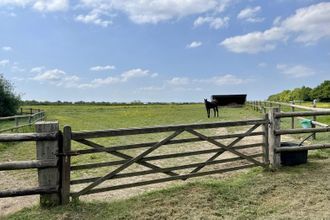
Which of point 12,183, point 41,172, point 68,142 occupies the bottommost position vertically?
point 12,183

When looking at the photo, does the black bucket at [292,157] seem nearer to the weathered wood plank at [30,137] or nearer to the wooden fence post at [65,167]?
the wooden fence post at [65,167]

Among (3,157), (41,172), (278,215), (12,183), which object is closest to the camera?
(278,215)

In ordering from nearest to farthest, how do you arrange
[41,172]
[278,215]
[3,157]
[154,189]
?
[278,215]
[41,172]
[154,189]
[3,157]

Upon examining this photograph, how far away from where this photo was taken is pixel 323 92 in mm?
93438

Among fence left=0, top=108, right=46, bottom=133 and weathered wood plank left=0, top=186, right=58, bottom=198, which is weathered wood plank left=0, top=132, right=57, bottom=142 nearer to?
weathered wood plank left=0, top=186, right=58, bottom=198

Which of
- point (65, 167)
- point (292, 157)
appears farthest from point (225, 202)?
point (292, 157)

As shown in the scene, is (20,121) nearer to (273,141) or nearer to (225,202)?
(273,141)

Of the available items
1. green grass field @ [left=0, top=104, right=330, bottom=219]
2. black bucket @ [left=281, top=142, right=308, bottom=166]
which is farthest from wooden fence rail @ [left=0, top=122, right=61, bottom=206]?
black bucket @ [left=281, top=142, right=308, bottom=166]

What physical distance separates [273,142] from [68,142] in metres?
4.36

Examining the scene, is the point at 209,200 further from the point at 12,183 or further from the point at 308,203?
the point at 12,183

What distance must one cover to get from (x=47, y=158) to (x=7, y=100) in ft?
124

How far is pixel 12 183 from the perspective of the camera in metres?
7.73

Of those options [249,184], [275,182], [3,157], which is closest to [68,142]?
[249,184]

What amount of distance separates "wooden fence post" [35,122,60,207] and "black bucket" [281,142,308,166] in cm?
485
